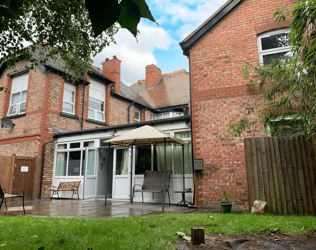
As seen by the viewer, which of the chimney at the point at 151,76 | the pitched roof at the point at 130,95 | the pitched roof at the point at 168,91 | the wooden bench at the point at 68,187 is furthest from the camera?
the chimney at the point at 151,76

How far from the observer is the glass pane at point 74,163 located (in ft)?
37.7

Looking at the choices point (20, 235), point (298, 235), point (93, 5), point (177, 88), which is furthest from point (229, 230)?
point (177, 88)

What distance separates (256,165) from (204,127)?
1.94m

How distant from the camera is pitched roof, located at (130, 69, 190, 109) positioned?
1942 cm

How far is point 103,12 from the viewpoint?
0.63m

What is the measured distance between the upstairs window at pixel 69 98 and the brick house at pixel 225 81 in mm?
7745

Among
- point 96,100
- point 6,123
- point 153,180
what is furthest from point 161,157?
point 6,123

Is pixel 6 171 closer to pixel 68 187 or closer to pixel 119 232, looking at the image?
pixel 68 187

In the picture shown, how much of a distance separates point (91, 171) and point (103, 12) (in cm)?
1129

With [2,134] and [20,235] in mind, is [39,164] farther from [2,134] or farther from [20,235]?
[20,235]

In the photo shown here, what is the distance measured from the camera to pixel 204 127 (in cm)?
725

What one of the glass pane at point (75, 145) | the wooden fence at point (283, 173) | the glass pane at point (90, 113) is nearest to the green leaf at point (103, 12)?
the wooden fence at point (283, 173)

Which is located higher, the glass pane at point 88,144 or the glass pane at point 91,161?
the glass pane at point 88,144

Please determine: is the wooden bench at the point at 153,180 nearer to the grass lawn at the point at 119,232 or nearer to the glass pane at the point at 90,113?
the grass lawn at the point at 119,232
